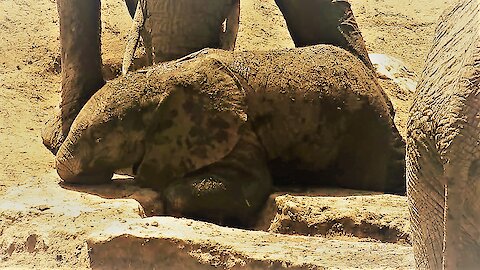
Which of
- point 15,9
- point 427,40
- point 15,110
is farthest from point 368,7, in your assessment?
point 15,110

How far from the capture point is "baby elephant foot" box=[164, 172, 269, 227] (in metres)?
3.87

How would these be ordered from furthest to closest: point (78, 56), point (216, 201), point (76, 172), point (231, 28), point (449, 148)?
point (231, 28), point (78, 56), point (76, 172), point (216, 201), point (449, 148)

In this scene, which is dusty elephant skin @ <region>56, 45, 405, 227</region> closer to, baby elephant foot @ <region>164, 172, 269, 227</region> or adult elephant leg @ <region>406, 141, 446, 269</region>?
baby elephant foot @ <region>164, 172, 269, 227</region>

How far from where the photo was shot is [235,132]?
3910mm

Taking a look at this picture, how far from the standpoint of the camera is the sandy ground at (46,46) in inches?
179

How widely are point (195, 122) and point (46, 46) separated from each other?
2949 mm

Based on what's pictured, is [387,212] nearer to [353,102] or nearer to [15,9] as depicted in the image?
[353,102]

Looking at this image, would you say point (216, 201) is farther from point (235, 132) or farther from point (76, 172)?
point (76, 172)

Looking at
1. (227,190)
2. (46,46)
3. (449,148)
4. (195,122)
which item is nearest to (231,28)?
(195,122)

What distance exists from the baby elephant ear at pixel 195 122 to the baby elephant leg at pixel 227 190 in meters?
0.05

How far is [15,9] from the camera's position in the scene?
694cm

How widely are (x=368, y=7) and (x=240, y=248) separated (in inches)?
229

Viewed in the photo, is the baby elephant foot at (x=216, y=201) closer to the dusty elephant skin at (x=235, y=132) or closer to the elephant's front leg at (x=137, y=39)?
the dusty elephant skin at (x=235, y=132)

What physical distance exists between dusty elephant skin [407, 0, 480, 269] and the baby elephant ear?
1823 millimetres
